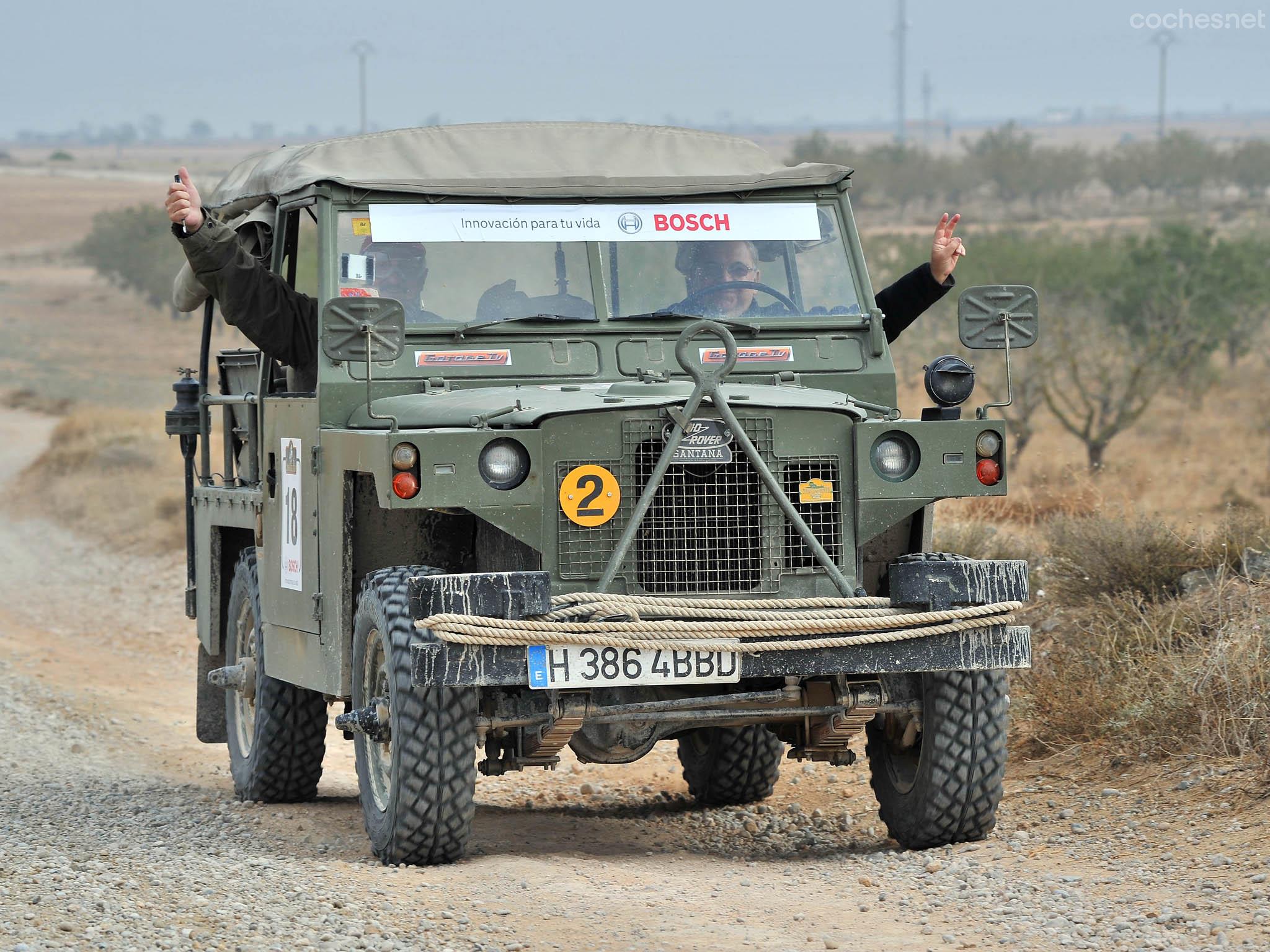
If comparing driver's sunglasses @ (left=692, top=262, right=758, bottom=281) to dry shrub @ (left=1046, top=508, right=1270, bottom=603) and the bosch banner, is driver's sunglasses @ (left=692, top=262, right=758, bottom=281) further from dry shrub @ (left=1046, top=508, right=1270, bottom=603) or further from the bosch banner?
dry shrub @ (left=1046, top=508, right=1270, bottom=603)

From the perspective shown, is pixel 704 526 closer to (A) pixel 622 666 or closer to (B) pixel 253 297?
(A) pixel 622 666

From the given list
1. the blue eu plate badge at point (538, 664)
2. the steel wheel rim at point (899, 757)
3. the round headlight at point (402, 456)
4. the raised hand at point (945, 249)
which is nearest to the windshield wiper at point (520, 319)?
the round headlight at point (402, 456)

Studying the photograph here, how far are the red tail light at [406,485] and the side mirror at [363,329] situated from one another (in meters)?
0.51

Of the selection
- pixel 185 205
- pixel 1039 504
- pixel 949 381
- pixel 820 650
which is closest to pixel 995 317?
pixel 949 381

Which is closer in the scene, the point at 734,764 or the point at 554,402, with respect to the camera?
the point at 554,402

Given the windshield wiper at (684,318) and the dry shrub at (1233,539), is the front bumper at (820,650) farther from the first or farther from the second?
the dry shrub at (1233,539)

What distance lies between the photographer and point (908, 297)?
25.3 feet

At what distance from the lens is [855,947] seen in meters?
5.21

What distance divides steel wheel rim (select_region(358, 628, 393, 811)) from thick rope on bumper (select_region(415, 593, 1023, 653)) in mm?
523

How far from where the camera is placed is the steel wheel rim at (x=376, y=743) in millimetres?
6219

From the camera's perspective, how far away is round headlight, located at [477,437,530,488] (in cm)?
589

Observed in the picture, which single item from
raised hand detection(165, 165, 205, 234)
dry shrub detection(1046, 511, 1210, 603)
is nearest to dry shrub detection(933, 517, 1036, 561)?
dry shrub detection(1046, 511, 1210, 603)

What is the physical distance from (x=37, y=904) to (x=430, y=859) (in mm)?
1296

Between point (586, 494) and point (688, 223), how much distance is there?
1614mm
